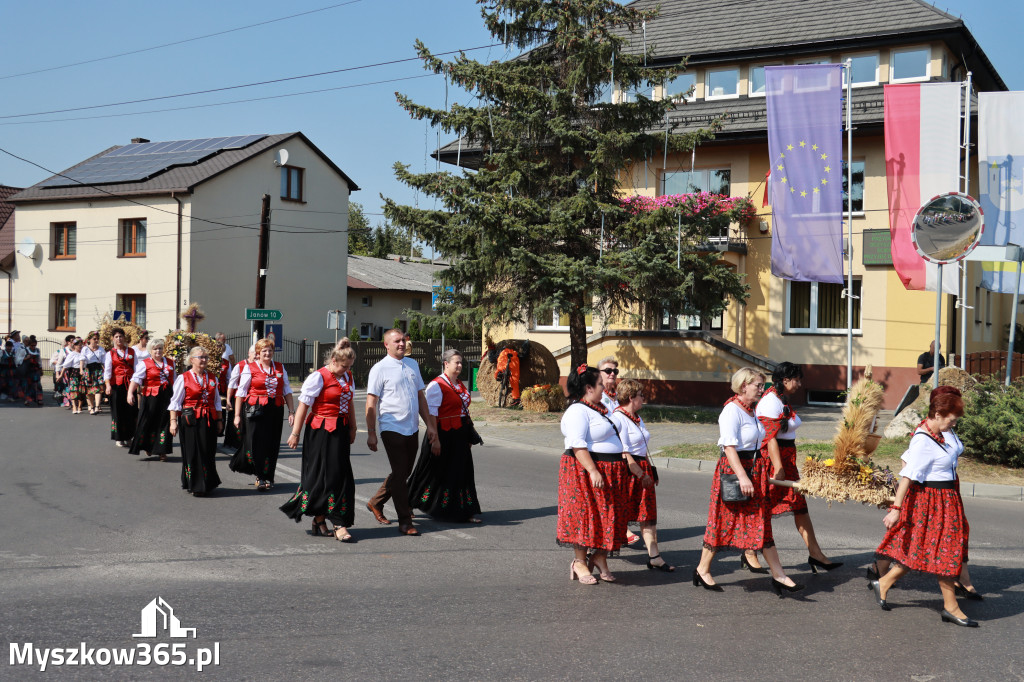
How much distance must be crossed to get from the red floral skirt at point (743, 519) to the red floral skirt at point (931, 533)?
2.69 feet

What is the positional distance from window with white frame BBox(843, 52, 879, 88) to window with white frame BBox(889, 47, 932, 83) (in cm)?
37

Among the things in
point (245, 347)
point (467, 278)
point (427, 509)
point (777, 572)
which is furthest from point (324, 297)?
point (777, 572)

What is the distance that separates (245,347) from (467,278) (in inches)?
796

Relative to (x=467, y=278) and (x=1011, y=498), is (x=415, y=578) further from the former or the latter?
(x=467, y=278)

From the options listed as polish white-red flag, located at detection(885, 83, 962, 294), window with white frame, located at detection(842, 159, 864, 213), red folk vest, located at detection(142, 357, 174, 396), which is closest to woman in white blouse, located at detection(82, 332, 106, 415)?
red folk vest, located at detection(142, 357, 174, 396)

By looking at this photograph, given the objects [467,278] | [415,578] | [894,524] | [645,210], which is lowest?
[415,578]

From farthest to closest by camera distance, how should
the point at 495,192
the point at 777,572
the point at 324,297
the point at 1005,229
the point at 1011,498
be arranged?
the point at 324,297 < the point at 495,192 < the point at 1005,229 < the point at 1011,498 < the point at 777,572

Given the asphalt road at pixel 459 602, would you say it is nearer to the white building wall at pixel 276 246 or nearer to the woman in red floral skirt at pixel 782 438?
the woman in red floral skirt at pixel 782 438

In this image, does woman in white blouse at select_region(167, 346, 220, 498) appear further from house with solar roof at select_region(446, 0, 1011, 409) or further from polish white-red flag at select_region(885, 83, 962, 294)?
polish white-red flag at select_region(885, 83, 962, 294)

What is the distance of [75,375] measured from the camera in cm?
2169

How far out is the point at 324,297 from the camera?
42438 mm

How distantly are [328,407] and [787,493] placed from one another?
4009 mm

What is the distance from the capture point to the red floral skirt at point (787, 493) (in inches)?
271

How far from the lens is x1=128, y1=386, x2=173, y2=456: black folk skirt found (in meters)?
13.3
